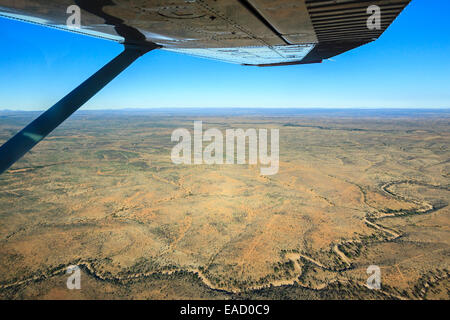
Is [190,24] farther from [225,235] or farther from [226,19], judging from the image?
[225,235]

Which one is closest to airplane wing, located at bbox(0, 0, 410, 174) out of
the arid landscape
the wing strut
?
the wing strut

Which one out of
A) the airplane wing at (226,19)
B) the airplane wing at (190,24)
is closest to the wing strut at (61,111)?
the airplane wing at (190,24)

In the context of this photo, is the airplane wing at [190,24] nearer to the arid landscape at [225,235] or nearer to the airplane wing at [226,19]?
the airplane wing at [226,19]

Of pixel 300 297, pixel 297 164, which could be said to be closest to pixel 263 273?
pixel 300 297
